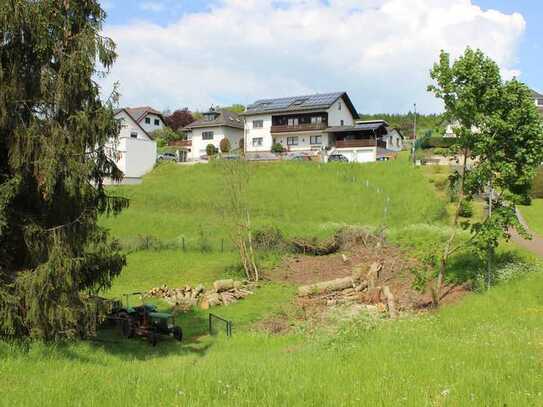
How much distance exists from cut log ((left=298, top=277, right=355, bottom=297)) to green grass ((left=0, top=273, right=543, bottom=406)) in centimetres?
843

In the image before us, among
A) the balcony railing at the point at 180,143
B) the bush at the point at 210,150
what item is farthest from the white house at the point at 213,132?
the balcony railing at the point at 180,143

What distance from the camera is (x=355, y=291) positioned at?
23375 millimetres

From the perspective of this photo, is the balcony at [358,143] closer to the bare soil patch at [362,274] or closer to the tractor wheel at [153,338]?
the bare soil patch at [362,274]

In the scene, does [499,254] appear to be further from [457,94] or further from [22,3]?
[22,3]

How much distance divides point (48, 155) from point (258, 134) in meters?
60.4

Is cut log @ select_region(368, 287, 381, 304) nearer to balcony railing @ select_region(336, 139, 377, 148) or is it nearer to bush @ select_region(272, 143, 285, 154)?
balcony railing @ select_region(336, 139, 377, 148)

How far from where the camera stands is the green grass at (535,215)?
30.4 meters

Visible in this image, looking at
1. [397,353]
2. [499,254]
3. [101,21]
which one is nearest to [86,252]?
[101,21]

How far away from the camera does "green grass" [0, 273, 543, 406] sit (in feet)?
25.2

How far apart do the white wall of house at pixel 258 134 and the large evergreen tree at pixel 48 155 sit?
5727 centimetres

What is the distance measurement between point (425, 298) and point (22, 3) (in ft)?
55.7

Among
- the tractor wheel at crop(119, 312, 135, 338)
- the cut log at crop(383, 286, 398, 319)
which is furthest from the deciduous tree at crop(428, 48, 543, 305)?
the tractor wheel at crop(119, 312, 135, 338)

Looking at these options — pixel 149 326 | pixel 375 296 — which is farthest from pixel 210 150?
pixel 149 326

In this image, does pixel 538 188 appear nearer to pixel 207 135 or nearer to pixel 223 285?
pixel 223 285
